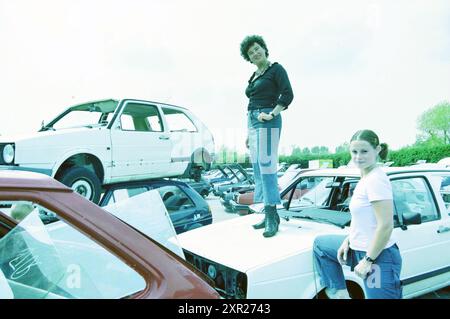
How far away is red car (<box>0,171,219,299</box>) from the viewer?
1056 millimetres

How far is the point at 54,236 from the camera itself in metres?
1.22

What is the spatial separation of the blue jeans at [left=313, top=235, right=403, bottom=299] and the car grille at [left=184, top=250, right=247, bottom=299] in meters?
0.52

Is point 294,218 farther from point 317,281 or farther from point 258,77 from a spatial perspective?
point 258,77

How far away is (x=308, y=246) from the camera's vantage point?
224 cm

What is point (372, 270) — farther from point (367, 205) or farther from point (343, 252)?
point (367, 205)

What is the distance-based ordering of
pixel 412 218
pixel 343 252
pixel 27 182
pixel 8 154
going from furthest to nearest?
pixel 8 154 < pixel 412 218 < pixel 343 252 < pixel 27 182

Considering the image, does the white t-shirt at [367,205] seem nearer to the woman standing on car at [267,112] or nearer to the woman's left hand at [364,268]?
the woman's left hand at [364,268]

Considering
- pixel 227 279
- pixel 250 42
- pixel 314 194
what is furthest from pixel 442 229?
pixel 250 42

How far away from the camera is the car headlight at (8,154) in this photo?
3.48m

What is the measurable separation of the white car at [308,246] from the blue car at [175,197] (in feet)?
2.65

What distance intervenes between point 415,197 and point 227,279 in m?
2.08

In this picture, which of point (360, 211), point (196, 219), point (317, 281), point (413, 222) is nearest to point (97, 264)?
point (360, 211)

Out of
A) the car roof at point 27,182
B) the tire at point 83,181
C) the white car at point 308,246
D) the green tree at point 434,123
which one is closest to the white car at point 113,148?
the tire at point 83,181

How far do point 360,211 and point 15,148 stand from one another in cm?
349
